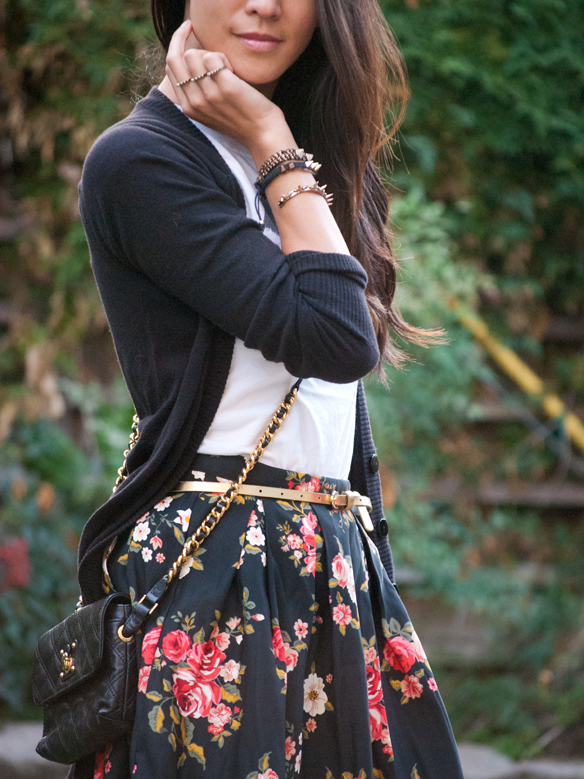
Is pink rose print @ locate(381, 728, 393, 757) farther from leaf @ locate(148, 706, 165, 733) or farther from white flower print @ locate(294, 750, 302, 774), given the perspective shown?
leaf @ locate(148, 706, 165, 733)

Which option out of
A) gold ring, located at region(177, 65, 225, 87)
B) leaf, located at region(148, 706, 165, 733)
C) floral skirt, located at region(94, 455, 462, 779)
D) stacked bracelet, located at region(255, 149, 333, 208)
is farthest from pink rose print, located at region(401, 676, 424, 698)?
gold ring, located at region(177, 65, 225, 87)

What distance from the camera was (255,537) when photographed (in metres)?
1.13

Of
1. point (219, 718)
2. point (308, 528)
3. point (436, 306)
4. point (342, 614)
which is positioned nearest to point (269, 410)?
point (308, 528)

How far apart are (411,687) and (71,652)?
48 centimetres

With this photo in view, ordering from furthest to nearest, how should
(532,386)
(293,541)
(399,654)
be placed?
1. (532,386)
2. (399,654)
3. (293,541)

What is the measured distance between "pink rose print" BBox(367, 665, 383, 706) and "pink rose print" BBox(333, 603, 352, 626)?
3.8 inches

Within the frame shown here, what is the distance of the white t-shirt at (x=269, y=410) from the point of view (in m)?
1.15

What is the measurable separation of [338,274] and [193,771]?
0.62 metres

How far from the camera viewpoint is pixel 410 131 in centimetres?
346

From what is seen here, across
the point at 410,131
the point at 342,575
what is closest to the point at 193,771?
the point at 342,575

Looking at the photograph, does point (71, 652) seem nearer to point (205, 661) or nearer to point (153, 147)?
point (205, 661)

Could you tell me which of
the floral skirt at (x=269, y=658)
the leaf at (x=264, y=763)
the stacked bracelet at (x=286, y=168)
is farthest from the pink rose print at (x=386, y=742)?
the stacked bracelet at (x=286, y=168)

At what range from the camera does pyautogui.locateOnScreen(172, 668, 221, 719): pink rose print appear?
3.48 ft


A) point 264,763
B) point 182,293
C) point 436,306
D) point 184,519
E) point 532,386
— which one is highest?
point 182,293
